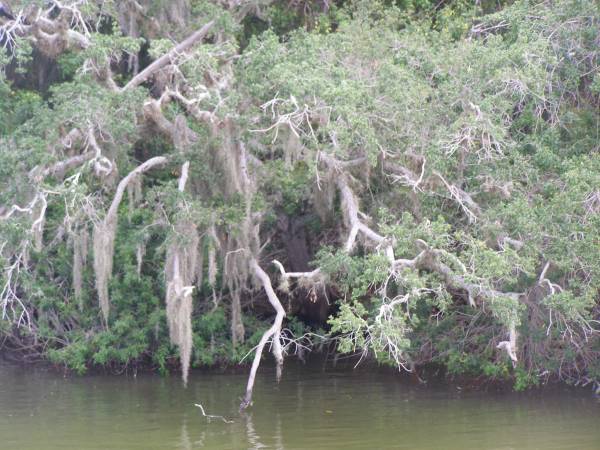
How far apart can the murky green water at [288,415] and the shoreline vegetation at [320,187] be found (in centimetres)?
48

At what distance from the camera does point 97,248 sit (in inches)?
468

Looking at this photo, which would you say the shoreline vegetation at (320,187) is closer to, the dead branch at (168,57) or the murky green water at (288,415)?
the dead branch at (168,57)

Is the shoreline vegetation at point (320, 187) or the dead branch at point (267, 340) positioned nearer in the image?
the dead branch at point (267, 340)

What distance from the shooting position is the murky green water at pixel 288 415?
1059cm

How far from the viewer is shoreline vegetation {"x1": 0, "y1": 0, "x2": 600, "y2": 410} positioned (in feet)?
38.0

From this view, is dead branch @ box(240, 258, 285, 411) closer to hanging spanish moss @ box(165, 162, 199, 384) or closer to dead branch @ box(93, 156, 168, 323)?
hanging spanish moss @ box(165, 162, 199, 384)

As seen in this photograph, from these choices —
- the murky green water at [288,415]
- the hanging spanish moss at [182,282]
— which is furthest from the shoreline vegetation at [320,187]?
the murky green water at [288,415]

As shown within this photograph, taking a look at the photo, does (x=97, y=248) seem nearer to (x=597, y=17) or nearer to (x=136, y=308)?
(x=136, y=308)

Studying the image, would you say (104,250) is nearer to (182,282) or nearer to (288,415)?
(182,282)

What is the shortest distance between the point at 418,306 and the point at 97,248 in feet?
14.5

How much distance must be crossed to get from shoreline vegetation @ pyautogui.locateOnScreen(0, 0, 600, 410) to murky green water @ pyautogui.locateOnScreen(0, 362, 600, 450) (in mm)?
476

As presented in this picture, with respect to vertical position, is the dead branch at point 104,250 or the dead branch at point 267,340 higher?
the dead branch at point 104,250

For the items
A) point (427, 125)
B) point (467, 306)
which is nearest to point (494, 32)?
point (427, 125)

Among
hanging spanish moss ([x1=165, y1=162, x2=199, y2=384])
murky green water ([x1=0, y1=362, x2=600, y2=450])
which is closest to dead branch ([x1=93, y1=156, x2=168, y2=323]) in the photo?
hanging spanish moss ([x1=165, y1=162, x2=199, y2=384])
